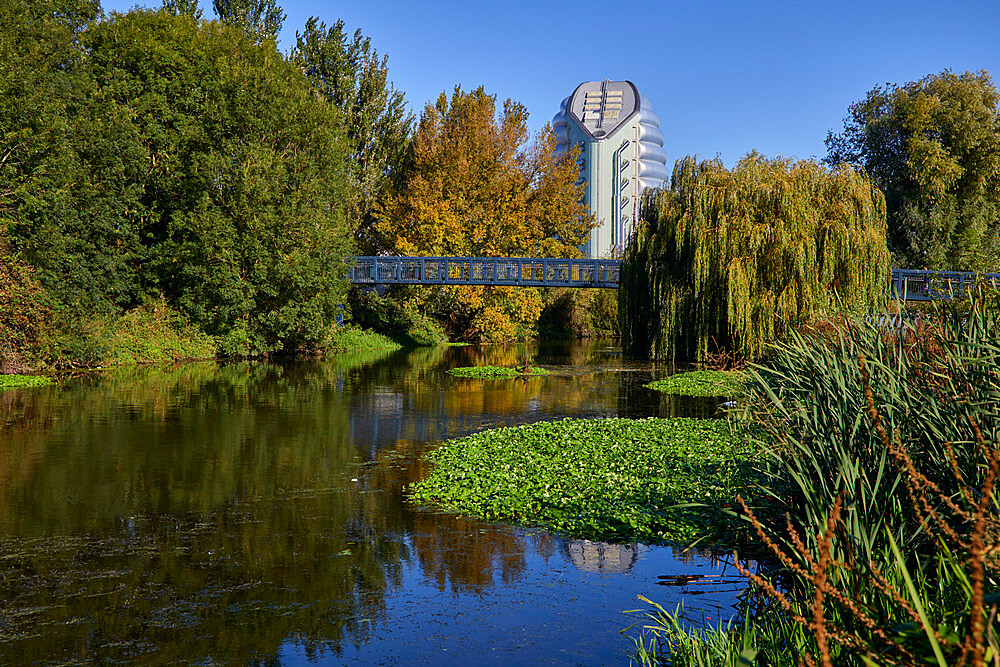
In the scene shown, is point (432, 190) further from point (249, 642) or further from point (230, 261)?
point (249, 642)

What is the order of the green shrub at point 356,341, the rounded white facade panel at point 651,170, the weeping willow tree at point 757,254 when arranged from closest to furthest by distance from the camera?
the weeping willow tree at point 757,254 < the green shrub at point 356,341 < the rounded white facade panel at point 651,170

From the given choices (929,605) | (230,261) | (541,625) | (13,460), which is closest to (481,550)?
(541,625)

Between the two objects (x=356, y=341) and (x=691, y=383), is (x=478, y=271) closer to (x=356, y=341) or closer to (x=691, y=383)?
(x=356, y=341)

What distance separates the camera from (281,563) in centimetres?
864

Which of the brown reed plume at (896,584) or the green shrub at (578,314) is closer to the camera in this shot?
the brown reed plume at (896,584)

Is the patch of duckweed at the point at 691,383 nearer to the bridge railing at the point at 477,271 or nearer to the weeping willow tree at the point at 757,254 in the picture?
the weeping willow tree at the point at 757,254

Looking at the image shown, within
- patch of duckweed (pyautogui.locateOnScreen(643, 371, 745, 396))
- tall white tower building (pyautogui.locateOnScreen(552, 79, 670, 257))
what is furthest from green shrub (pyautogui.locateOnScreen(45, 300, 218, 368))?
tall white tower building (pyautogui.locateOnScreen(552, 79, 670, 257))

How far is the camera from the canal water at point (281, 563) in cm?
677

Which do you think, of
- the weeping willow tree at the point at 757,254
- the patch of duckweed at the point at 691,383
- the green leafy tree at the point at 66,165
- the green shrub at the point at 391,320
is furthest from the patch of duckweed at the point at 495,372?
the green shrub at the point at 391,320

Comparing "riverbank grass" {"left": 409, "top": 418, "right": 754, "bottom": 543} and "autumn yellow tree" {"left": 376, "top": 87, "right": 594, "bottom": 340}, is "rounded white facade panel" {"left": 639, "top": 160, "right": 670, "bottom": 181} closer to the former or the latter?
"autumn yellow tree" {"left": 376, "top": 87, "right": 594, "bottom": 340}

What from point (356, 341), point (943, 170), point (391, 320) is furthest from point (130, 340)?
point (943, 170)

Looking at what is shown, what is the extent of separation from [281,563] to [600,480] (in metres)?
4.68

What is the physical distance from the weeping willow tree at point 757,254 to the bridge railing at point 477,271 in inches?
569

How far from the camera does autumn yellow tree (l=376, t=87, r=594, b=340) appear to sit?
45.9 meters
